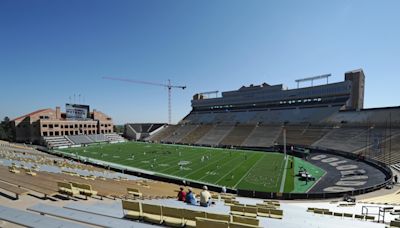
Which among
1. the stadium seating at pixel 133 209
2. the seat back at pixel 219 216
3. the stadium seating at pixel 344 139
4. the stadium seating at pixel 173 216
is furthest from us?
the stadium seating at pixel 344 139

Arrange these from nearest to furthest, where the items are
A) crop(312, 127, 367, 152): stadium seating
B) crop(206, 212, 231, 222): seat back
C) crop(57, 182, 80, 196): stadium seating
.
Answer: crop(206, 212, 231, 222): seat back < crop(57, 182, 80, 196): stadium seating < crop(312, 127, 367, 152): stadium seating

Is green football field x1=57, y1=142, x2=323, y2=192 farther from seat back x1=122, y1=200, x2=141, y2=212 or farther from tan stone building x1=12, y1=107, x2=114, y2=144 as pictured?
tan stone building x1=12, y1=107, x2=114, y2=144

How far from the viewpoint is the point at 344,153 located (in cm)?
4347

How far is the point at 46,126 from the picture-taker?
7481 cm

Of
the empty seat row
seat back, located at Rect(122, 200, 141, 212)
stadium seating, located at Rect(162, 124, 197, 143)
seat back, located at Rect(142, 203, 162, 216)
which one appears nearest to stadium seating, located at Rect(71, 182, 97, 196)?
the empty seat row

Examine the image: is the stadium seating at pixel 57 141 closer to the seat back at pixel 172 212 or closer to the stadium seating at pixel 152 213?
the stadium seating at pixel 152 213

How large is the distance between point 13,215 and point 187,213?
14.9 ft

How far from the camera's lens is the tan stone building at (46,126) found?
243ft

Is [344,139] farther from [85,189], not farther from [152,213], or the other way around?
[152,213]

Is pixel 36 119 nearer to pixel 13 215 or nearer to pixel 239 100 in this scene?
pixel 239 100

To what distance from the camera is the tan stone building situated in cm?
7412

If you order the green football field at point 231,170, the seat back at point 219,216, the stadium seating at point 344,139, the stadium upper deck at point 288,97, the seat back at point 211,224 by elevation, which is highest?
the stadium upper deck at point 288,97

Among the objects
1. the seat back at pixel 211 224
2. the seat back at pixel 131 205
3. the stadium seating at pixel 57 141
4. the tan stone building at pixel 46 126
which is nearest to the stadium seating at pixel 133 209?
the seat back at pixel 131 205

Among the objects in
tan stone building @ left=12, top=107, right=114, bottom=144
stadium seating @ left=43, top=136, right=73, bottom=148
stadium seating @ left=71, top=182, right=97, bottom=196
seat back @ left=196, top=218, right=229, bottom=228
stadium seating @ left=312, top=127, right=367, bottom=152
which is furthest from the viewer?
tan stone building @ left=12, top=107, right=114, bottom=144
